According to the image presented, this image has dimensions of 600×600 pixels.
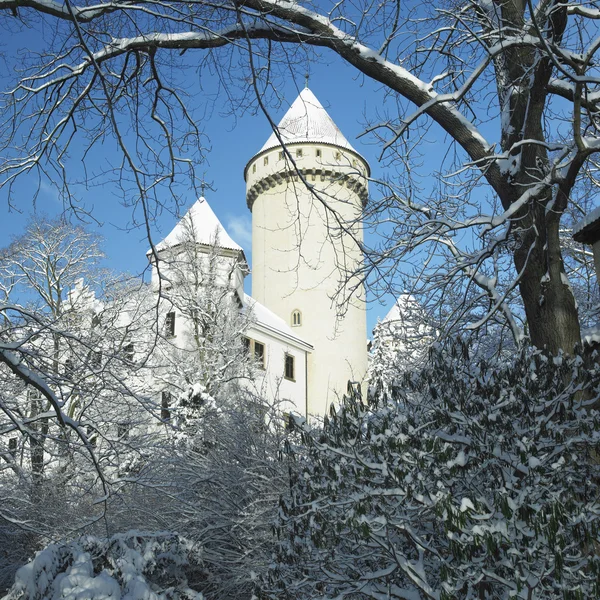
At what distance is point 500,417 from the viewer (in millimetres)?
4625

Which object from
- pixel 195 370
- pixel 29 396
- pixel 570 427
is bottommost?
pixel 570 427

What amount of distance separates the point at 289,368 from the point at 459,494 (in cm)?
2771

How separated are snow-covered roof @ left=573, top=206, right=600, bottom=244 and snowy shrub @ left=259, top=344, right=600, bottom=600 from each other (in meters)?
1.16

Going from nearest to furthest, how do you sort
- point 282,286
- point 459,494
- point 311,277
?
point 459,494 < point 311,277 < point 282,286

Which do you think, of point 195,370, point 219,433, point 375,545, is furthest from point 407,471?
point 195,370

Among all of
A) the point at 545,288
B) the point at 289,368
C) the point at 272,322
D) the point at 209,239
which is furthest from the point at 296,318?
the point at 545,288

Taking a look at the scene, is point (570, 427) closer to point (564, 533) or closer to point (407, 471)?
point (564, 533)

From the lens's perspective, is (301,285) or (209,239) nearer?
(209,239)

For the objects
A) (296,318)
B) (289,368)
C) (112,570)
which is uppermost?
(296,318)

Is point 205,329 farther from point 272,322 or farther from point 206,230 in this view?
point 272,322

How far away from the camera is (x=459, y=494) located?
4.74m

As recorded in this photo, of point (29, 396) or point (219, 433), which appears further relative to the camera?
point (29, 396)

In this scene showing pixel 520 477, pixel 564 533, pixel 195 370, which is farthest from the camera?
pixel 195 370

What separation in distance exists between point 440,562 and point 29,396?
12753 millimetres
